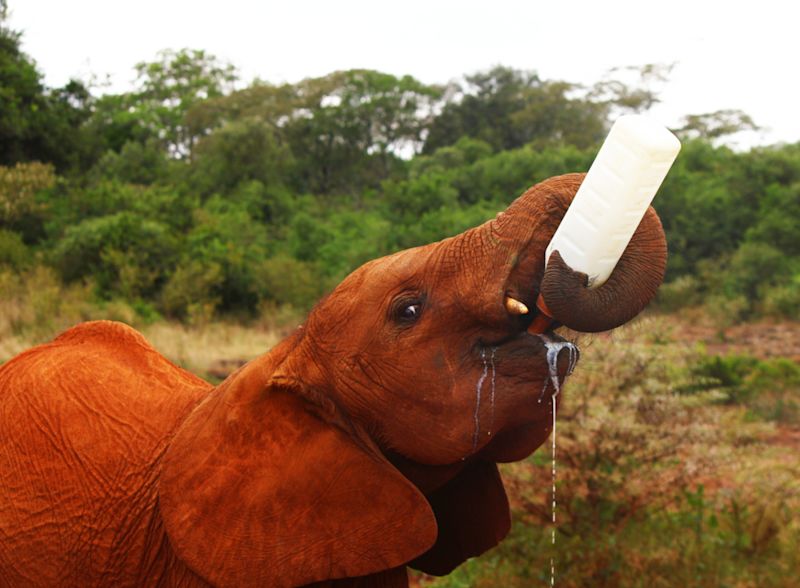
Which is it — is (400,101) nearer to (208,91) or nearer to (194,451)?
(208,91)

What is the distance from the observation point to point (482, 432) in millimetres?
1734

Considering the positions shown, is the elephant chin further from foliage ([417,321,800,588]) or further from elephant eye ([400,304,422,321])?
foliage ([417,321,800,588])

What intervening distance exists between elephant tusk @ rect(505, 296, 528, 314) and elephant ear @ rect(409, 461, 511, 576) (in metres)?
0.62

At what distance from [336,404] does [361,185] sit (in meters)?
28.5

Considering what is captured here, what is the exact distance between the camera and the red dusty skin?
1682 mm

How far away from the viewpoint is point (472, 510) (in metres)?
2.21

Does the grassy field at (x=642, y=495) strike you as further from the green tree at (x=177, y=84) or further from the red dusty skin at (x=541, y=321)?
the green tree at (x=177, y=84)

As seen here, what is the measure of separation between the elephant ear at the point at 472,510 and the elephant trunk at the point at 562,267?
0.64 metres

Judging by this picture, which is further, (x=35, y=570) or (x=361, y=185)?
(x=361, y=185)

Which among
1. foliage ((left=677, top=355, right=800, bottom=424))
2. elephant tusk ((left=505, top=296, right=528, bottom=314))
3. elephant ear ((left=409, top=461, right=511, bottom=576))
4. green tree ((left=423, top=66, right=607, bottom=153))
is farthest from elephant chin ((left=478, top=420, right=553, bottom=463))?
green tree ((left=423, top=66, right=607, bottom=153))

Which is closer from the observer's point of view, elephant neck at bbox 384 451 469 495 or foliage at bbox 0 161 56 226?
elephant neck at bbox 384 451 469 495

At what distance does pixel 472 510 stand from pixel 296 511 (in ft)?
1.92

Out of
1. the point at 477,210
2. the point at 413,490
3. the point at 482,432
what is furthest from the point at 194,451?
the point at 477,210

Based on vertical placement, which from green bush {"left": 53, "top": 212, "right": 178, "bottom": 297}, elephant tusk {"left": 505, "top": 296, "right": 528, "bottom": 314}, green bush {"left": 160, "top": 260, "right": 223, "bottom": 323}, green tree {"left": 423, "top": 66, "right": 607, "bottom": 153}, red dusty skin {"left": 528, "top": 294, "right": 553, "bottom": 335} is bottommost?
Answer: green tree {"left": 423, "top": 66, "right": 607, "bottom": 153}
